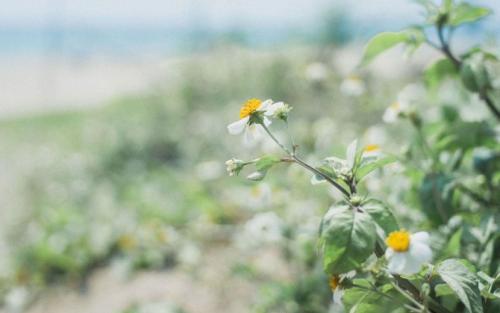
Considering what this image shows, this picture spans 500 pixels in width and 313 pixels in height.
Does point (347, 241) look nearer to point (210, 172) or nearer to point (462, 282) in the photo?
point (462, 282)

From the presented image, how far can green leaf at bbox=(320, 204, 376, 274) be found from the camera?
2.80 ft

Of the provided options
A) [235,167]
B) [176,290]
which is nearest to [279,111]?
[235,167]

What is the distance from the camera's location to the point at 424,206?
55.9 inches

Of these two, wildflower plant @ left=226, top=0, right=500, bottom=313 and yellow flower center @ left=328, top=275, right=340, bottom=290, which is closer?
wildflower plant @ left=226, top=0, right=500, bottom=313

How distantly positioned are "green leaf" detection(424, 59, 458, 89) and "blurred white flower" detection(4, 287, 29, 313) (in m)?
1.96

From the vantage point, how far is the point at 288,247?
6.30ft

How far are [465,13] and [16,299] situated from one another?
215 centimetres

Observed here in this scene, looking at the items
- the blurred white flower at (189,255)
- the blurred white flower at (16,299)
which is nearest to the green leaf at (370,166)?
the blurred white flower at (189,255)

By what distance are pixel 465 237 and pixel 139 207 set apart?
6.85 ft

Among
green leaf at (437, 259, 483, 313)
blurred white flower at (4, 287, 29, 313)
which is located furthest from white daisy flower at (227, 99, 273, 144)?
blurred white flower at (4, 287, 29, 313)

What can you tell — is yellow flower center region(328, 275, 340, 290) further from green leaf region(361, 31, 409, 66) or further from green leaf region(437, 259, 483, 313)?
green leaf region(361, 31, 409, 66)

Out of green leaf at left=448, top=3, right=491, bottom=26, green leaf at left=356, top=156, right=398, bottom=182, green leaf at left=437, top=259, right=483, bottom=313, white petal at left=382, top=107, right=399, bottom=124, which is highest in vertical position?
green leaf at left=448, top=3, right=491, bottom=26

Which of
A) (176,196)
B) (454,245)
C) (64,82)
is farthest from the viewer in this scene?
(64,82)

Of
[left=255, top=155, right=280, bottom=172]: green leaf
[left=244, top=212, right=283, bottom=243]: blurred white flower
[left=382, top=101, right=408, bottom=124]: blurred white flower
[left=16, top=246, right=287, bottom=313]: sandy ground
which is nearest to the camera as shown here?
[left=255, top=155, right=280, bottom=172]: green leaf
